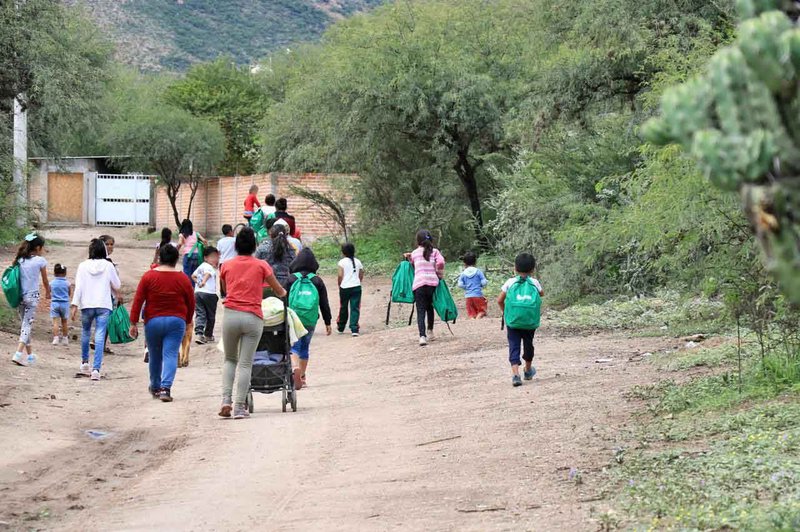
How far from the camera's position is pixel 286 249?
16.4 meters

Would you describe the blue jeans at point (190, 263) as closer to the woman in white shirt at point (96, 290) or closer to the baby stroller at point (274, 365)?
the woman in white shirt at point (96, 290)

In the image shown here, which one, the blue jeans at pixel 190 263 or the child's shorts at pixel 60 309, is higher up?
the blue jeans at pixel 190 263

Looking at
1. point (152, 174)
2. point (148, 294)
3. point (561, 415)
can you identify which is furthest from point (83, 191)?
point (561, 415)

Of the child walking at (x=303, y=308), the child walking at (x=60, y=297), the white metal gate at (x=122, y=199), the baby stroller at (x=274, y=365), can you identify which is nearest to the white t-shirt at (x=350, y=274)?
the child walking at (x=60, y=297)

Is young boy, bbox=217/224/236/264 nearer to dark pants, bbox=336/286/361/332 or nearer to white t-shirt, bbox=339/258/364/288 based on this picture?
white t-shirt, bbox=339/258/364/288

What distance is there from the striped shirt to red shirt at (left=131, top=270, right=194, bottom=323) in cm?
543

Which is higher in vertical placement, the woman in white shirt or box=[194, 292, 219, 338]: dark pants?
the woman in white shirt

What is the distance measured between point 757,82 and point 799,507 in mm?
3168

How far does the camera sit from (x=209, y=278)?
17.8 meters

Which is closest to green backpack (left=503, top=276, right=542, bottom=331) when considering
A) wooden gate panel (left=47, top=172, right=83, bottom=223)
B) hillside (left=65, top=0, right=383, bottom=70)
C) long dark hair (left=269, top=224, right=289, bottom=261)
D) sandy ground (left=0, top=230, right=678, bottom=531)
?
sandy ground (left=0, top=230, right=678, bottom=531)

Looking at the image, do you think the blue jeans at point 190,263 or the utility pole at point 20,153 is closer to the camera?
the blue jeans at point 190,263

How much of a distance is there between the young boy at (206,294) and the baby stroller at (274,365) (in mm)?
4833

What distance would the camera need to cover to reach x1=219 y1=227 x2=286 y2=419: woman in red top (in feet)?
38.1

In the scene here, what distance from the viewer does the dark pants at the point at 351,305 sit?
19.5 meters
